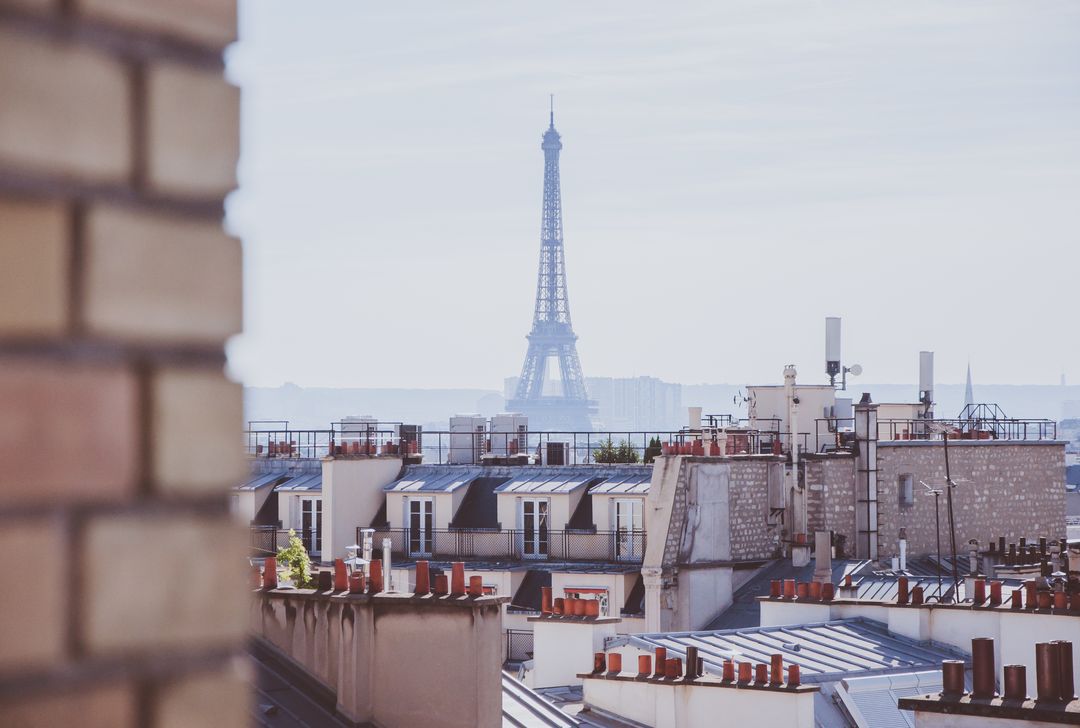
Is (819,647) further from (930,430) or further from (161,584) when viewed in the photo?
(930,430)

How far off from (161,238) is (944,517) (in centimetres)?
4281

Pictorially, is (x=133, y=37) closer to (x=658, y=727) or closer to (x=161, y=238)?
(x=161, y=238)

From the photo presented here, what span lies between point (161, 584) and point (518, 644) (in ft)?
118

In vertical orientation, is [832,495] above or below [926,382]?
below

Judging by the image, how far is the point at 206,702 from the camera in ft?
6.75

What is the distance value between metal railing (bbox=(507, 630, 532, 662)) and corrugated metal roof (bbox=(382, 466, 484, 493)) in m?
6.10

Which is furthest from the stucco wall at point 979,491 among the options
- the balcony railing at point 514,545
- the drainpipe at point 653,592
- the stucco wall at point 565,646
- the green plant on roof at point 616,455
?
the stucco wall at point 565,646

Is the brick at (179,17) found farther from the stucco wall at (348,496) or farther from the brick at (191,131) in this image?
the stucco wall at (348,496)

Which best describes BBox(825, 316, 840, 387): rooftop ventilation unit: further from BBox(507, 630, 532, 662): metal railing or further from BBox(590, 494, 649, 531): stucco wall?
BBox(507, 630, 532, 662): metal railing

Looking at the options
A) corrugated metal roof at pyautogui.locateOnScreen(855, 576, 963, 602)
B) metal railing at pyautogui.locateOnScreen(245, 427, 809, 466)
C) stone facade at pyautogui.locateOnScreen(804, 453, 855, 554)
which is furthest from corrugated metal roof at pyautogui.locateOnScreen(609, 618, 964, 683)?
stone facade at pyautogui.locateOnScreen(804, 453, 855, 554)

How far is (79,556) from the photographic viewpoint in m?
1.91

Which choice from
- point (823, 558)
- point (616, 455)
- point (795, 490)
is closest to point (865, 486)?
point (795, 490)

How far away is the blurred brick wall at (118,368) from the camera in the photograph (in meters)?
1.84

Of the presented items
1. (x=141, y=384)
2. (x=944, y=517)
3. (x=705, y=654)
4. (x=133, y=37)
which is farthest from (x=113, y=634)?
(x=944, y=517)
